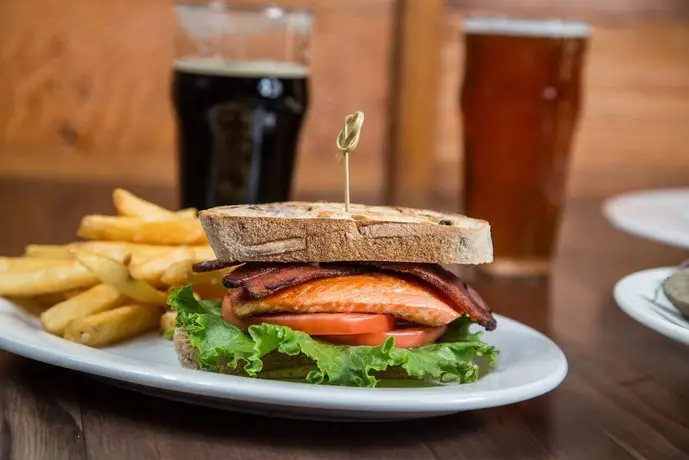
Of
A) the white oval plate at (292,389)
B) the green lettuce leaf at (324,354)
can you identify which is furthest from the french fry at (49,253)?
the green lettuce leaf at (324,354)

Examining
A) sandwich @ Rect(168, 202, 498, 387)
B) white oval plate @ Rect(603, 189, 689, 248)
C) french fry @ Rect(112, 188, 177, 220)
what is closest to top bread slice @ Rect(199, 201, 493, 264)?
sandwich @ Rect(168, 202, 498, 387)

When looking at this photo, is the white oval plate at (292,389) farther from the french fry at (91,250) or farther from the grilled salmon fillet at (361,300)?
the french fry at (91,250)

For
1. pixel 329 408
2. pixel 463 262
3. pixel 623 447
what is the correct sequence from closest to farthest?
pixel 329 408, pixel 623 447, pixel 463 262

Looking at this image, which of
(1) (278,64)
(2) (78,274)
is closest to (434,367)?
(2) (78,274)

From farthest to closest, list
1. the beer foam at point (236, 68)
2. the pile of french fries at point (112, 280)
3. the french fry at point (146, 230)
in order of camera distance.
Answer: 1. the beer foam at point (236, 68)
2. the french fry at point (146, 230)
3. the pile of french fries at point (112, 280)

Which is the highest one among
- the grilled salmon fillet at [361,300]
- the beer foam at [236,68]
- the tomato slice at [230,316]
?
the beer foam at [236,68]

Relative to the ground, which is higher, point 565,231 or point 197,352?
point 197,352

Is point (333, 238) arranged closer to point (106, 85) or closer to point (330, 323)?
point (330, 323)

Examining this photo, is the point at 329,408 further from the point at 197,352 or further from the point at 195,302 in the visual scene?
the point at 195,302

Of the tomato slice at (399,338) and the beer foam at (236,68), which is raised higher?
the beer foam at (236,68)
